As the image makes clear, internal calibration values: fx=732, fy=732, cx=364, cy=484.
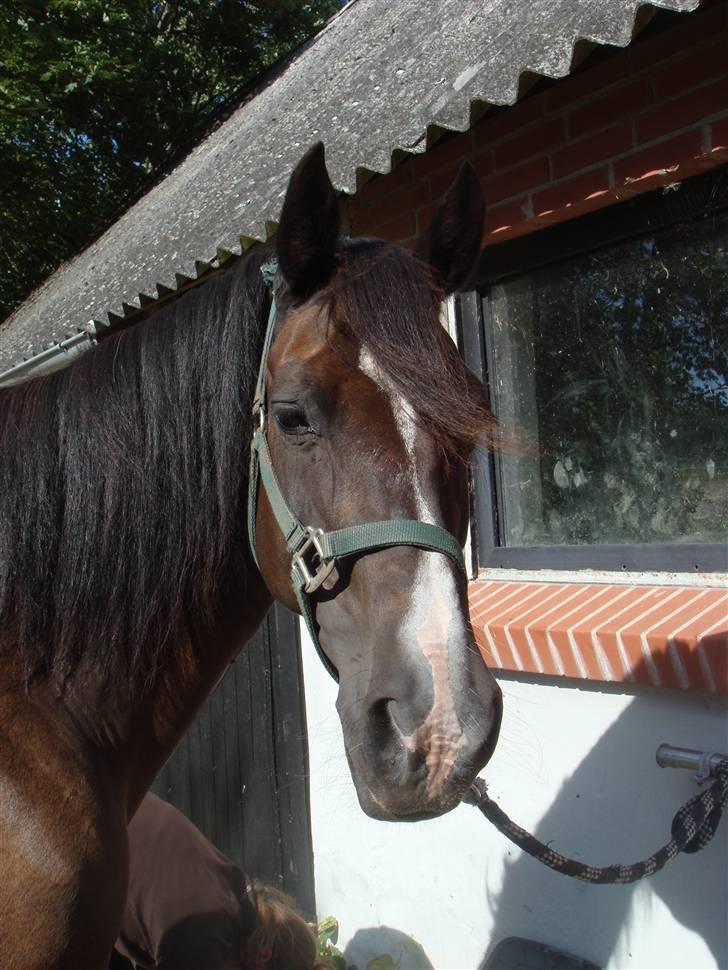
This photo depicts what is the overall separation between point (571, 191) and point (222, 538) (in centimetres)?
180

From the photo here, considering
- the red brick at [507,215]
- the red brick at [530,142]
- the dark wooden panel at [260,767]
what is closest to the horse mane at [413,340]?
the red brick at [507,215]

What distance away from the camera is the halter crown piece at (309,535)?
1294 millimetres

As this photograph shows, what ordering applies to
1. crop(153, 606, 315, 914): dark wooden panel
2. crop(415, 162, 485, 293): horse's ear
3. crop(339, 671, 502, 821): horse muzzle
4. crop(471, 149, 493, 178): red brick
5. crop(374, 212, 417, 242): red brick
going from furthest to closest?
crop(153, 606, 315, 914): dark wooden panel → crop(374, 212, 417, 242): red brick → crop(471, 149, 493, 178): red brick → crop(415, 162, 485, 293): horse's ear → crop(339, 671, 502, 821): horse muzzle

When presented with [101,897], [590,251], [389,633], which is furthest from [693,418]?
[101,897]

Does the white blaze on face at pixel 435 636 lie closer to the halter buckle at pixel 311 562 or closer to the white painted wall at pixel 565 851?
the halter buckle at pixel 311 562

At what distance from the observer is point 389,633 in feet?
4.14

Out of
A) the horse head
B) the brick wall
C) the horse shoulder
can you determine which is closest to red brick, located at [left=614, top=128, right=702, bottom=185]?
the brick wall

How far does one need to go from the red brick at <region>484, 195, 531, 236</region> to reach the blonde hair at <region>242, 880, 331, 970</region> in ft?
8.45

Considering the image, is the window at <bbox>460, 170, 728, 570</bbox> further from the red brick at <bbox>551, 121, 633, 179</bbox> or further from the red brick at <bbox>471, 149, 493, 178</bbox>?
the red brick at <bbox>471, 149, 493, 178</bbox>

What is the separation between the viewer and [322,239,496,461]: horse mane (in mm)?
1353

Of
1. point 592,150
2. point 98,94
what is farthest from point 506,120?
point 98,94

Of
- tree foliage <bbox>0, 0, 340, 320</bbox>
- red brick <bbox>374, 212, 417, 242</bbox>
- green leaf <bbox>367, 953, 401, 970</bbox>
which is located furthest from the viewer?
tree foliage <bbox>0, 0, 340, 320</bbox>

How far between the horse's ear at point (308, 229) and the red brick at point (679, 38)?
148 centimetres

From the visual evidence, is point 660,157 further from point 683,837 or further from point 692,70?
point 683,837
